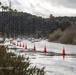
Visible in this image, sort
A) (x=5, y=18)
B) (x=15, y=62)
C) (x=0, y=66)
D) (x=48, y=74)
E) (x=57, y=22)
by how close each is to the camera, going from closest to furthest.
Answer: (x=0, y=66) → (x=15, y=62) → (x=48, y=74) → (x=5, y=18) → (x=57, y=22)

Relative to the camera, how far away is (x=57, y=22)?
188000 mm

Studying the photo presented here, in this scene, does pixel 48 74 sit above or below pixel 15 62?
below

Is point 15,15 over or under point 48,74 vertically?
over

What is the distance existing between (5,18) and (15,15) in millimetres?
14775

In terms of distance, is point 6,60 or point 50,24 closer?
point 6,60

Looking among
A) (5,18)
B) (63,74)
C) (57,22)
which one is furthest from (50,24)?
(63,74)

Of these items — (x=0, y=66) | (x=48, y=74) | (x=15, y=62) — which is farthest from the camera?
(x=48, y=74)

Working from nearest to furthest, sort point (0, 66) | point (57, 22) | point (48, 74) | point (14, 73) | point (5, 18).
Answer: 1. point (14, 73)
2. point (0, 66)
3. point (48, 74)
4. point (5, 18)
5. point (57, 22)

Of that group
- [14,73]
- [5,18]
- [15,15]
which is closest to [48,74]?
[14,73]

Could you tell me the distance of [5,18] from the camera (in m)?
176

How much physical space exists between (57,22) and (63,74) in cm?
17066

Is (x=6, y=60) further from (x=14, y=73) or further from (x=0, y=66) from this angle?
(x=14, y=73)

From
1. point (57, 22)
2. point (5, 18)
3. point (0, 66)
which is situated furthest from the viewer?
point (57, 22)

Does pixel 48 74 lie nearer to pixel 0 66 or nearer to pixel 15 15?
A: pixel 0 66
